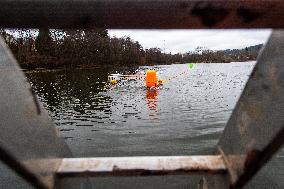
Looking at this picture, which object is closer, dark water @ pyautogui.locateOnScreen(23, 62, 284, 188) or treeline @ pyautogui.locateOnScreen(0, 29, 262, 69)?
dark water @ pyautogui.locateOnScreen(23, 62, 284, 188)

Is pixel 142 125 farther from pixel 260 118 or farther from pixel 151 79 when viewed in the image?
pixel 260 118

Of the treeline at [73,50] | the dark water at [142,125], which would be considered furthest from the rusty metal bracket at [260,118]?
the treeline at [73,50]

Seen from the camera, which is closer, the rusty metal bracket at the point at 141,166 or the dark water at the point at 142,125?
the rusty metal bracket at the point at 141,166

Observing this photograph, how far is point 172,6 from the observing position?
122cm

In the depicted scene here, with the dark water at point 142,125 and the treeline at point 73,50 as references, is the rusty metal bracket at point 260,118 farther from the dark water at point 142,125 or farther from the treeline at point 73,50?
the treeline at point 73,50

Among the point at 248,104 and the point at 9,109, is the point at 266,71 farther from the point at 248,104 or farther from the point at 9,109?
Answer: the point at 9,109

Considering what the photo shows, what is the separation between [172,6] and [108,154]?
34.5ft

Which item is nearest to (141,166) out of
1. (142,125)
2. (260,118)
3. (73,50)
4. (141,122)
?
(260,118)

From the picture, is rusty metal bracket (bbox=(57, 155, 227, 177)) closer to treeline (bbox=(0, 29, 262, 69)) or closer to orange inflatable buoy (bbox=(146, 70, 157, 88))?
orange inflatable buoy (bbox=(146, 70, 157, 88))

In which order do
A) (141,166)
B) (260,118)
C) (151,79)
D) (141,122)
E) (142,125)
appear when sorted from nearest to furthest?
(260,118)
(141,166)
(142,125)
(141,122)
(151,79)

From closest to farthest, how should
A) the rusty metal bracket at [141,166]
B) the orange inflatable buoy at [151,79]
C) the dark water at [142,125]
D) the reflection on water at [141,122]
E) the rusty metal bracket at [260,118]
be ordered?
the rusty metal bracket at [260,118]
the rusty metal bracket at [141,166]
the dark water at [142,125]
the reflection on water at [141,122]
the orange inflatable buoy at [151,79]

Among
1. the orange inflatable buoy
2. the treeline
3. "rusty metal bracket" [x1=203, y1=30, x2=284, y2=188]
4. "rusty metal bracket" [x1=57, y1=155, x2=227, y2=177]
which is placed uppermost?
"rusty metal bracket" [x1=203, y1=30, x2=284, y2=188]

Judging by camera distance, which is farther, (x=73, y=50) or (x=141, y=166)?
(x=73, y=50)

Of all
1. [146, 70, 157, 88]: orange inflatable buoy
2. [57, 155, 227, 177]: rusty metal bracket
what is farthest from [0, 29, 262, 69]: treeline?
[57, 155, 227, 177]: rusty metal bracket
